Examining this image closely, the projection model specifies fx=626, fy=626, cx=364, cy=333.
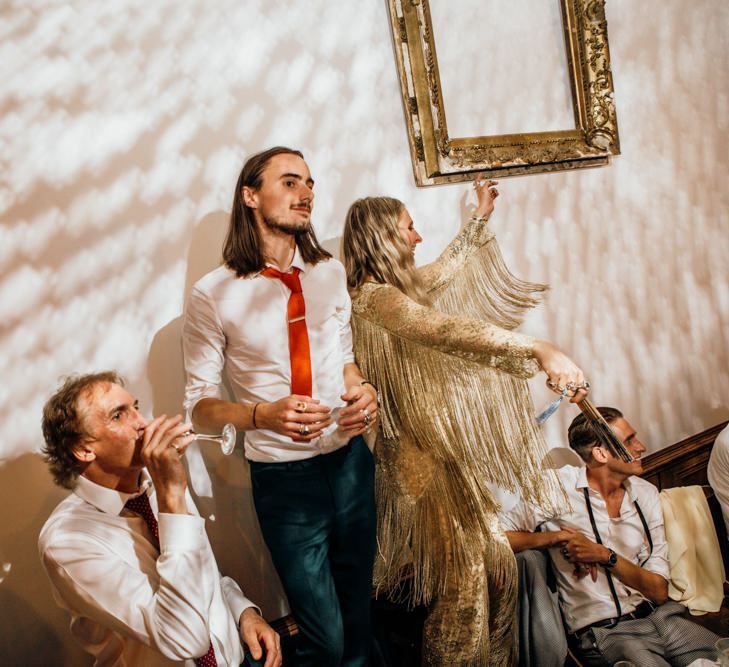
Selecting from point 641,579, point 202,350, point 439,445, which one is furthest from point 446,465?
point 641,579

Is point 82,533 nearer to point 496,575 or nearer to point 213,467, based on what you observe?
point 213,467

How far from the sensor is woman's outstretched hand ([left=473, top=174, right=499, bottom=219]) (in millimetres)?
2023

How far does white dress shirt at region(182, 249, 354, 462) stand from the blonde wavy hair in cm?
26

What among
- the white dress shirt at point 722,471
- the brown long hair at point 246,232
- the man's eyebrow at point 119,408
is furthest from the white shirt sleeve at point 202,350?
the white dress shirt at point 722,471

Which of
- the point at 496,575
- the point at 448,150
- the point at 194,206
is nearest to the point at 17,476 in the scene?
the point at 194,206

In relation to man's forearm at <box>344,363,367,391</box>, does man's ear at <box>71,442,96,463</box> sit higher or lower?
higher

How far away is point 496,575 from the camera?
1.58 meters

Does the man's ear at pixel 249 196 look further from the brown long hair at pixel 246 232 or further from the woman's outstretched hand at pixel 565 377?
the woman's outstretched hand at pixel 565 377

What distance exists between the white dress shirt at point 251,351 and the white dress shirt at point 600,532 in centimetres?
81

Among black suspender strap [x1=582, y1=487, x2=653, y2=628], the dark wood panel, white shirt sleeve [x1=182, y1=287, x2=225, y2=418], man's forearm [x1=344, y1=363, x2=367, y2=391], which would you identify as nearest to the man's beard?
white shirt sleeve [x1=182, y1=287, x2=225, y2=418]

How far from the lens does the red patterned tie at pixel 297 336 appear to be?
1.43 m

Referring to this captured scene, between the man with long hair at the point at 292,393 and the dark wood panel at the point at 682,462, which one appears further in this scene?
the dark wood panel at the point at 682,462

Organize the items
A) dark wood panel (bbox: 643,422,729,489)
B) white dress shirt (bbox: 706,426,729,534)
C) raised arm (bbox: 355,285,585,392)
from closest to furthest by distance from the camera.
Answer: raised arm (bbox: 355,285,585,392) → white dress shirt (bbox: 706,426,729,534) → dark wood panel (bbox: 643,422,729,489)

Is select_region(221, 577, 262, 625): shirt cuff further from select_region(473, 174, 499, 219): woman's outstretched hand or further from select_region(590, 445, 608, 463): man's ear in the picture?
select_region(473, 174, 499, 219): woman's outstretched hand
